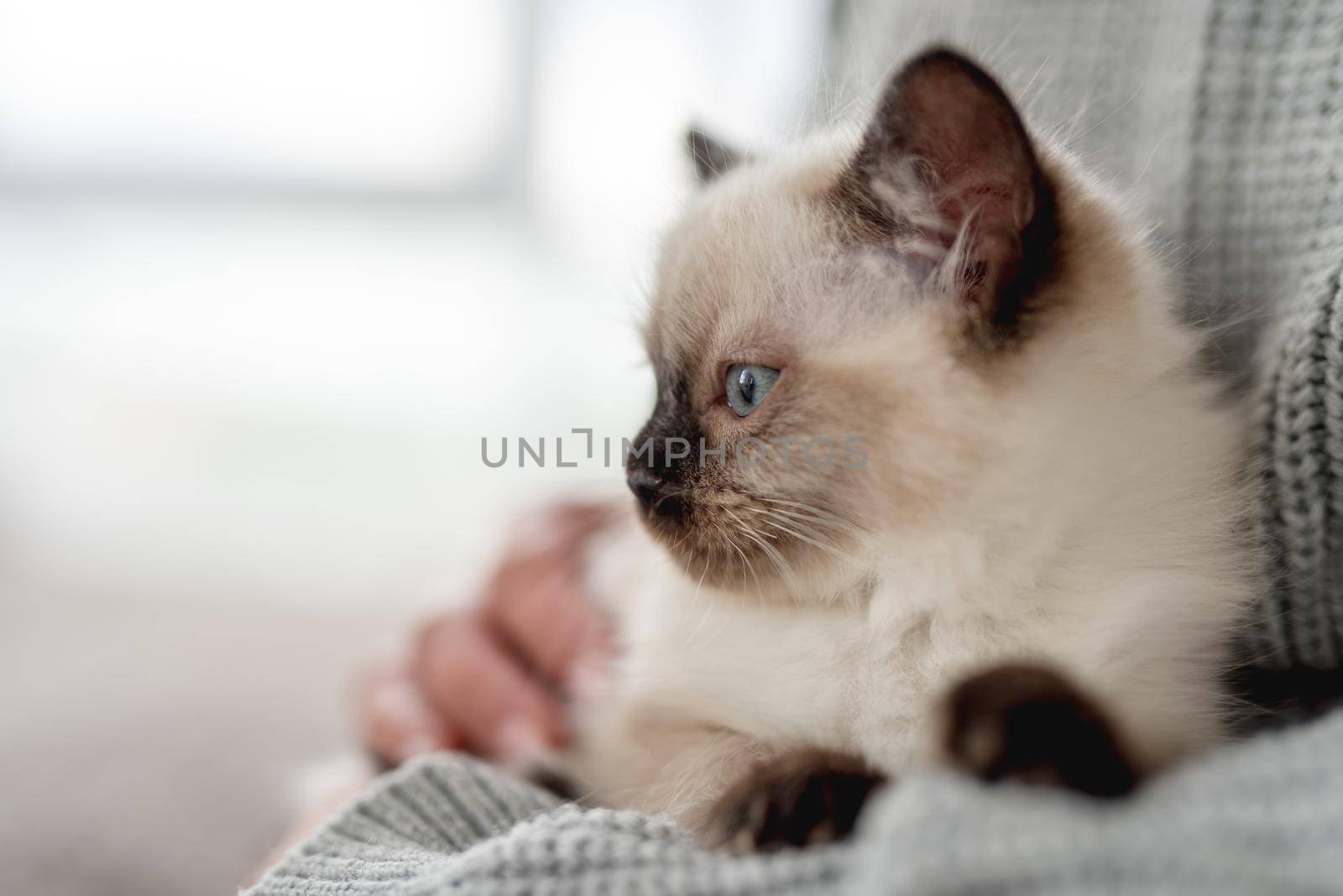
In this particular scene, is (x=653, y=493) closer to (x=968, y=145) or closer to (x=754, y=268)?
(x=754, y=268)

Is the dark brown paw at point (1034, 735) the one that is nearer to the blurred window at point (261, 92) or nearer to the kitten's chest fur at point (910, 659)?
A: the kitten's chest fur at point (910, 659)

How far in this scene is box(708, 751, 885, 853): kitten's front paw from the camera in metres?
0.67

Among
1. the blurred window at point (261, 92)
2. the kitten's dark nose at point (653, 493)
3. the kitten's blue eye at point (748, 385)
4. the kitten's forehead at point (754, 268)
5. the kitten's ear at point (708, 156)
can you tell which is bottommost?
the kitten's dark nose at point (653, 493)

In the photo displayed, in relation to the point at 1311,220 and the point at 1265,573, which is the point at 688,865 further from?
the point at 1311,220

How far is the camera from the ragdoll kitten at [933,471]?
0.80 m

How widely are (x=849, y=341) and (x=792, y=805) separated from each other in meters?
0.39

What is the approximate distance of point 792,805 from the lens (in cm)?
69

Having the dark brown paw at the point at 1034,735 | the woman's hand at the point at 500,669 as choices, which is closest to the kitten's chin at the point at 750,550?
the dark brown paw at the point at 1034,735

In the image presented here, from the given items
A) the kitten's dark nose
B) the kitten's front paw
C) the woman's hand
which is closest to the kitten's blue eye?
the kitten's dark nose

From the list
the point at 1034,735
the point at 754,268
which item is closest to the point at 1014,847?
the point at 1034,735

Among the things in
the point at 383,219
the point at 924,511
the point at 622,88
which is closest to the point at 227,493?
the point at 383,219

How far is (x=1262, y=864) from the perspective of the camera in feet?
1.70

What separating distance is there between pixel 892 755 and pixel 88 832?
107cm

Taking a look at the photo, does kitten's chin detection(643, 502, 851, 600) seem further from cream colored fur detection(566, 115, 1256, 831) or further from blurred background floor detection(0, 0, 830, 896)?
blurred background floor detection(0, 0, 830, 896)
